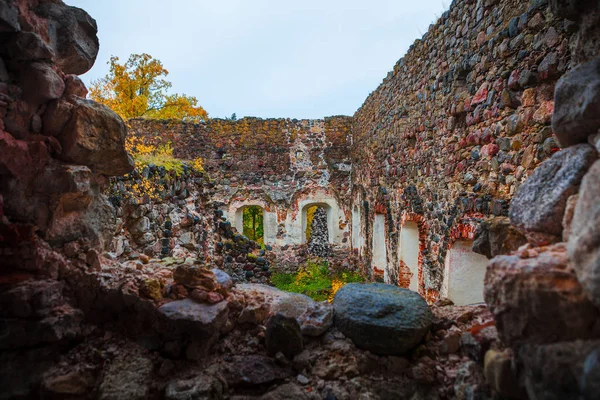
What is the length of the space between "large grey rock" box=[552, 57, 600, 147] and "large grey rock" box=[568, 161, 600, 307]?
343 mm

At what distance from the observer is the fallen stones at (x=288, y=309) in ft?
6.59

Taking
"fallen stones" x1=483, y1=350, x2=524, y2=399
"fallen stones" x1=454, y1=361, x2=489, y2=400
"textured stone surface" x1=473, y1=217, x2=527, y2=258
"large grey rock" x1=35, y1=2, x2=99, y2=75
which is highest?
"large grey rock" x1=35, y1=2, x2=99, y2=75

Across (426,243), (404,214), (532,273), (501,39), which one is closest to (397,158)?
(404,214)

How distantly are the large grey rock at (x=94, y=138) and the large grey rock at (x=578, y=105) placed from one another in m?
2.44

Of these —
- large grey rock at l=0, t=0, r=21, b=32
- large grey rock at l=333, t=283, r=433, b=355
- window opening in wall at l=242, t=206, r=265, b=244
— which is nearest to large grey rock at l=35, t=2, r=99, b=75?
large grey rock at l=0, t=0, r=21, b=32

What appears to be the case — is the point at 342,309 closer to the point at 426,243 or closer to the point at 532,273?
the point at 532,273

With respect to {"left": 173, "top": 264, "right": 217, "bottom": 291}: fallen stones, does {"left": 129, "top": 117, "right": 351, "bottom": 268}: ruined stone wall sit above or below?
above

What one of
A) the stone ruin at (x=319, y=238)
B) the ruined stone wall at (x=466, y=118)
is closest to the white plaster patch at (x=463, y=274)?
the ruined stone wall at (x=466, y=118)

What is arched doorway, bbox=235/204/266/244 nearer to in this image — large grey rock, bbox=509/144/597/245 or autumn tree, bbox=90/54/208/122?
autumn tree, bbox=90/54/208/122

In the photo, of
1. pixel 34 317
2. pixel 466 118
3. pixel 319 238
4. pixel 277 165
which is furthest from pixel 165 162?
pixel 319 238

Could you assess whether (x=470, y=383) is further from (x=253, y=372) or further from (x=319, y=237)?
(x=319, y=237)

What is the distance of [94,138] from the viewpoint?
219cm

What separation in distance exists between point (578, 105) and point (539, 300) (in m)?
0.77

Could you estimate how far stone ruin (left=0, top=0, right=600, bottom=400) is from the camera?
1.18m
